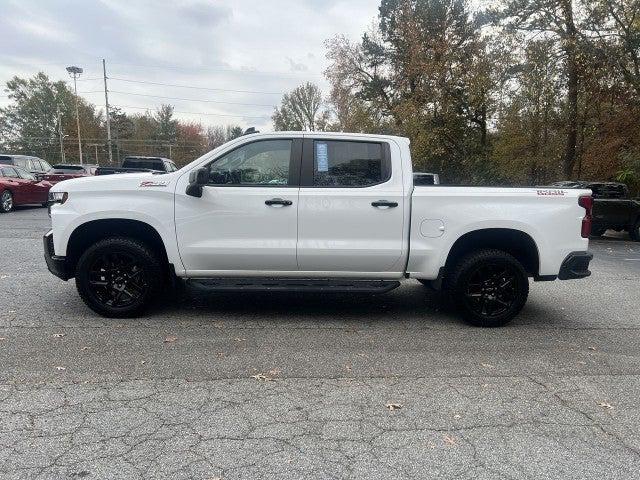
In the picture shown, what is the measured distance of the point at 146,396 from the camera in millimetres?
3512

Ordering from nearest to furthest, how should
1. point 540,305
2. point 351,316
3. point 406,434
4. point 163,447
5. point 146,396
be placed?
point 163,447 < point 406,434 < point 146,396 < point 351,316 < point 540,305

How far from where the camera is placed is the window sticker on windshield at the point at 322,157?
512cm

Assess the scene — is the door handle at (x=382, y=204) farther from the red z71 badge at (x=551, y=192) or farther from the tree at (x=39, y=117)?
the tree at (x=39, y=117)

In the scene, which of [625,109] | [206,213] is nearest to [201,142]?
[625,109]

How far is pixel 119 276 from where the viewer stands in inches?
203

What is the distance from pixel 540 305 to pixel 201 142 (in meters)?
81.1

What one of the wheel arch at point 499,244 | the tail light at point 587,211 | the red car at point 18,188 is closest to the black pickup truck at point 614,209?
the tail light at point 587,211

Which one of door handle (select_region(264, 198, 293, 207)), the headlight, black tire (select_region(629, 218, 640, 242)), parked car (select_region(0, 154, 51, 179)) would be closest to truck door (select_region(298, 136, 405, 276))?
door handle (select_region(264, 198, 293, 207))

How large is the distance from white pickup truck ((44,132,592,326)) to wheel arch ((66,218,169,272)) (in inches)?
0.5

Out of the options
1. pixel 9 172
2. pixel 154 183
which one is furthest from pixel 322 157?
pixel 9 172

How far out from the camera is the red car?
51.0ft

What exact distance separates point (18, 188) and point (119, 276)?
44.3 feet

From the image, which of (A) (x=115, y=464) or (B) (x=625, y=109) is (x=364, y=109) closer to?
(B) (x=625, y=109)

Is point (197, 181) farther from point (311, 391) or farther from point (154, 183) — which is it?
point (311, 391)
